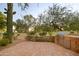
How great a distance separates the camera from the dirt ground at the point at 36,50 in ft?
16.3

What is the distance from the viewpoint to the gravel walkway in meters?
4.97

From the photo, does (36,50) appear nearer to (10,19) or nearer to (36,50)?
(36,50)

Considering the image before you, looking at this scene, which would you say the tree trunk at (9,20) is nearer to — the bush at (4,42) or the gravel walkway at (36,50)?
the bush at (4,42)

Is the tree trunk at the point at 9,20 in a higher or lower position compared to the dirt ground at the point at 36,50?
higher

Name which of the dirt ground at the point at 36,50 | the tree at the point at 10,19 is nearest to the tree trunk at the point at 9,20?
the tree at the point at 10,19

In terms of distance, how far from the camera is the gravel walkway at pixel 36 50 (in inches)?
196

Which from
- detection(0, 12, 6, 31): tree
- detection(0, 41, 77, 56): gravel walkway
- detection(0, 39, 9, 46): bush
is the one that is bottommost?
detection(0, 41, 77, 56): gravel walkway

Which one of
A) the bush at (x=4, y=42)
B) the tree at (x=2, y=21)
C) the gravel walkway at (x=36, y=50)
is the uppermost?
the tree at (x=2, y=21)

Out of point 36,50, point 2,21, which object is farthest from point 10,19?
point 36,50

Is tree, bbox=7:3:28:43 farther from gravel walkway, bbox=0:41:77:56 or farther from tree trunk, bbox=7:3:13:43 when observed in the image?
gravel walkway, bbox=0:41:77:56

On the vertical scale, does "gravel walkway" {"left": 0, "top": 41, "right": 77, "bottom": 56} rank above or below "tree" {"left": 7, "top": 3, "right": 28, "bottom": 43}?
below

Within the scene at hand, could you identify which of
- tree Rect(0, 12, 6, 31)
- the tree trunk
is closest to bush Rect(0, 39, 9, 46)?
the tree trunk

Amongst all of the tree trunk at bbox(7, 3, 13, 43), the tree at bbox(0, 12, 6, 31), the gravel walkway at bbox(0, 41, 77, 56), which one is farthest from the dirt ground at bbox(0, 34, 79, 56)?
the tree at bbox(0, 12, 6, 31)

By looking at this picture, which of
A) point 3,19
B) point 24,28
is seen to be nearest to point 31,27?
point 24,28
